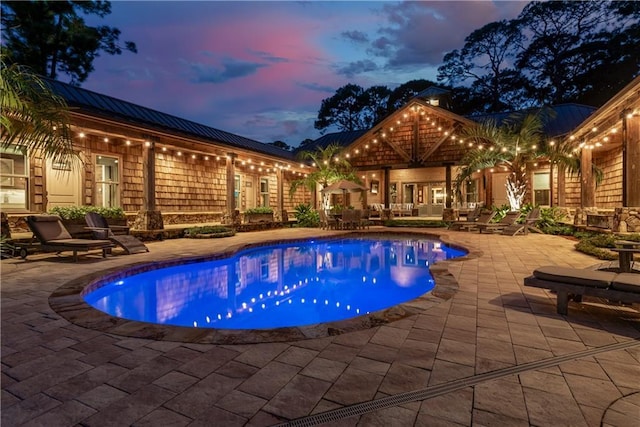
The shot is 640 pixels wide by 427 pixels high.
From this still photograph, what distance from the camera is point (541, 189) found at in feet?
50.4

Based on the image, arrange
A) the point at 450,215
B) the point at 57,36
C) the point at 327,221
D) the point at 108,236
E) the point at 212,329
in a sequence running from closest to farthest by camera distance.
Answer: the point at 212,329 → the point at 108,236 → the point at 327,221 → the point at 450,215 → the point at 57,36

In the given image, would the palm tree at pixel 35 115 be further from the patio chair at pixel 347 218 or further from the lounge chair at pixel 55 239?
the patio chair at pixel 347 218

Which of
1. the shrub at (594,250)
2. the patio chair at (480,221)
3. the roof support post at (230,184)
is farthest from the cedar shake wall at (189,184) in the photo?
the shrub at (594,250)

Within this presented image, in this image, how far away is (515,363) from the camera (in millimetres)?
2225

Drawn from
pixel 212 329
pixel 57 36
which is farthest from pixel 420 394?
pixel 57 36

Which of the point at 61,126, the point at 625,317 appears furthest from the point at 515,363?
the point at 61,126

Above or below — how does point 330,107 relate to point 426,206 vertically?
above

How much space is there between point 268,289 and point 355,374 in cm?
378

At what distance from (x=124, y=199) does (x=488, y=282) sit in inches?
447

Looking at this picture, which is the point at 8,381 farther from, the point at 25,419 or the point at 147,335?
the point at 147,335

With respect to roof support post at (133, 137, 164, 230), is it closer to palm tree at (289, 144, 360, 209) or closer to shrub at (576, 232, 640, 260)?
palm tree at (289, 144, 360, 209)

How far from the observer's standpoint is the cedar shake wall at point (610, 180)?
39.3 ft

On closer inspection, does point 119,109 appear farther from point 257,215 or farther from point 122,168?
point 257,215

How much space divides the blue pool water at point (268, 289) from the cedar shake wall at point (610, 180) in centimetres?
804
